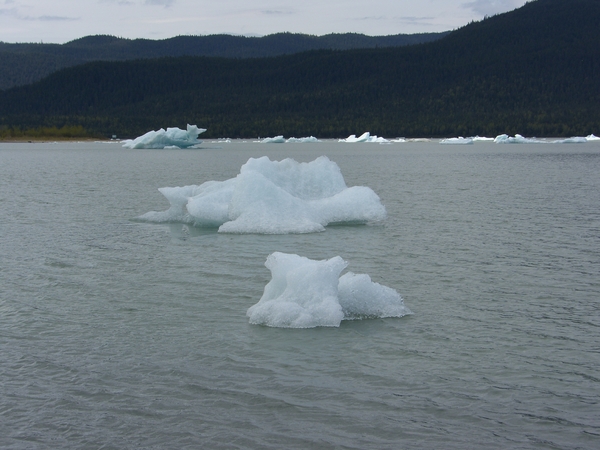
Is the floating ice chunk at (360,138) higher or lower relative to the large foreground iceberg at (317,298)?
lower

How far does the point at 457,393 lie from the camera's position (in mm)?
7152

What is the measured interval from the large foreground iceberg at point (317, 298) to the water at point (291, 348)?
0.73 feet

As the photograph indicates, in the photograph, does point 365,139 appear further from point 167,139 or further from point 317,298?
point 317,298

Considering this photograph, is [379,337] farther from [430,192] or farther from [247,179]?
[430,192]

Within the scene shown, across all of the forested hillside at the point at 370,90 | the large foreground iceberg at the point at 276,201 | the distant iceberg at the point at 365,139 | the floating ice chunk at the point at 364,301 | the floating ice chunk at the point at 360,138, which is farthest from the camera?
the forested hillside at the point at 370,90

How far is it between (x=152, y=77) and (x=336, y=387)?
184m

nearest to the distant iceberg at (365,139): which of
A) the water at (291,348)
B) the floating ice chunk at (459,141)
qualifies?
the floating ice chunk at (459,141)

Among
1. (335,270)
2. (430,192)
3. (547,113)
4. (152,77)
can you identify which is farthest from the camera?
(152,77)

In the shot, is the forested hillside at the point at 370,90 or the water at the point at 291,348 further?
the forested hillside at the point at 370,90

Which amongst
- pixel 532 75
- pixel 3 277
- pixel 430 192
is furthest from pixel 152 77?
pixel 3 277

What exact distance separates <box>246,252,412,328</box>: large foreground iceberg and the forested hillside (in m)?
113

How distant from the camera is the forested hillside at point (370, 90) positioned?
13238cm

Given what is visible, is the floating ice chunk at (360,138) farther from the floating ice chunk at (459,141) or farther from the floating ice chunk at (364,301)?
the floating ice chunk at (364,301)

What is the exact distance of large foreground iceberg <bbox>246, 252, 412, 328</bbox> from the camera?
9305 mm
